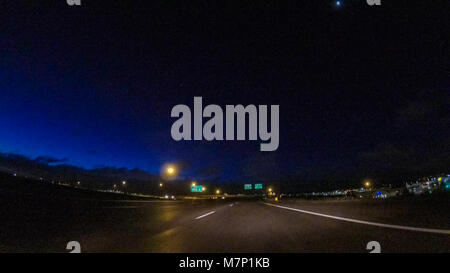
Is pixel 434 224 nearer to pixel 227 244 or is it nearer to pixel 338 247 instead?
pixel 338 247

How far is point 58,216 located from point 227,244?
5360 mm

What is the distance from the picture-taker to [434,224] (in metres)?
5.72

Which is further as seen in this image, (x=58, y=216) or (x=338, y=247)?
(x=58, y=216)

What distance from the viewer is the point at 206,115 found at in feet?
23.0

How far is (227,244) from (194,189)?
63.6 metres
